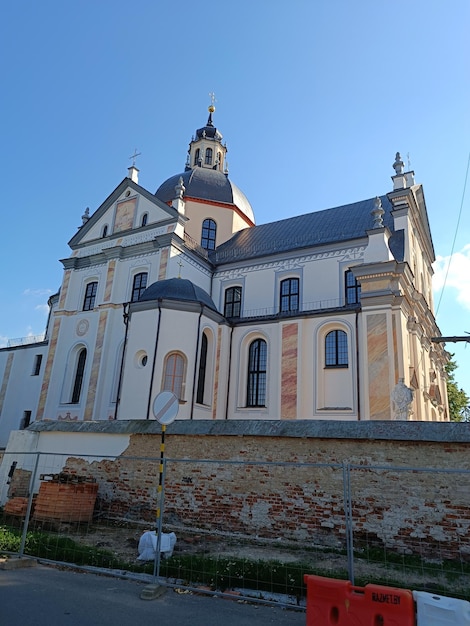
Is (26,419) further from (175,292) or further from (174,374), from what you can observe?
(175,292)

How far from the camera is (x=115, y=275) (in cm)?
2428

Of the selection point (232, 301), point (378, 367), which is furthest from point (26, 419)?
point (378, 367)

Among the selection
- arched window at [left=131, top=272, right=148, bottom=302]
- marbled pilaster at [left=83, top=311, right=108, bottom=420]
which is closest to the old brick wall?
marbled pilaster at [left=83, top=311, right=108, bottom=420]

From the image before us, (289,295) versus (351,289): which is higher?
(289,295)

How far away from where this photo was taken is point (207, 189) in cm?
2928

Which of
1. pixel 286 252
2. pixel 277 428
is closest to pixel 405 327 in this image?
pixel 286 252

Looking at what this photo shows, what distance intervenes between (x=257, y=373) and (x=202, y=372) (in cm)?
275

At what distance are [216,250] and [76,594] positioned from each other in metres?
22.7

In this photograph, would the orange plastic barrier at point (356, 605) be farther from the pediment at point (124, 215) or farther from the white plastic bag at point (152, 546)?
the pediment at point (124, 215)

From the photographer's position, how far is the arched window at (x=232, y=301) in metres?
24.1

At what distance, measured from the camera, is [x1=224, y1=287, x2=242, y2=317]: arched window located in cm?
2411

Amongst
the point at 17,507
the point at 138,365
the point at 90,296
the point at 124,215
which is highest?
the point at 124,215

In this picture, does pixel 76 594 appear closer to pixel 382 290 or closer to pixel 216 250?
pixel 382 290

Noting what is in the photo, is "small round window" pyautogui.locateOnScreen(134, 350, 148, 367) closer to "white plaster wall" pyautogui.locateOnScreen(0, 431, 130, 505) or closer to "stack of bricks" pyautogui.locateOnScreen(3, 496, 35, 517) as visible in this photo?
"white plaster wall" pyautogui.locateOnScreen(0, 431, 130, 505)
